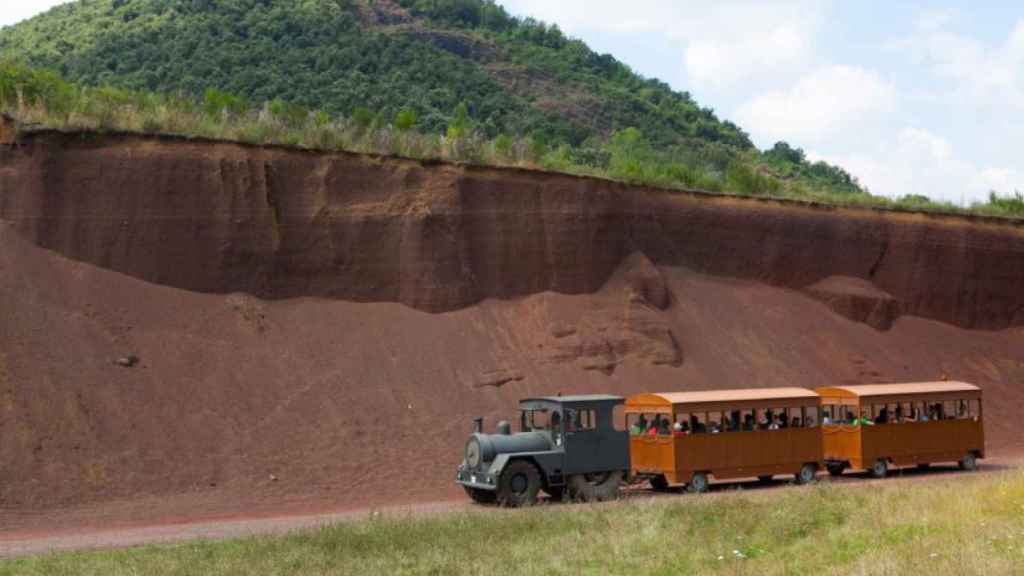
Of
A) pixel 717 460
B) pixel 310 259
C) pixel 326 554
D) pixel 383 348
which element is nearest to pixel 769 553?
pixel 326 554

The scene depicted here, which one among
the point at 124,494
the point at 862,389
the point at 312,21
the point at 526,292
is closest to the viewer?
the point at 124,494

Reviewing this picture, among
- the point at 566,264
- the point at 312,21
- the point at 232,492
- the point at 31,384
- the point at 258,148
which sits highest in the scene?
the point at 312,21

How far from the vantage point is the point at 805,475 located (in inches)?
984

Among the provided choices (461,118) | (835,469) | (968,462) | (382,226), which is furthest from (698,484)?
(461,118)

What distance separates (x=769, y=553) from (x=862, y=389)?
493 inches

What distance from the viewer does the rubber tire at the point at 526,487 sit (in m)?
20.9

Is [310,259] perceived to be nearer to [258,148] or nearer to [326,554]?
[258,148]

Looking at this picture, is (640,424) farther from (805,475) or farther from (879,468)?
(879,468)

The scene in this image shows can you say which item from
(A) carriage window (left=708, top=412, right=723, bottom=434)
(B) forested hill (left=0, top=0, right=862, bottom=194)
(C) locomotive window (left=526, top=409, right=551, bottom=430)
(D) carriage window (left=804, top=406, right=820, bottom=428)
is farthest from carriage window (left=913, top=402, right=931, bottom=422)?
(B) forested hill (left=0, top=0, right=862, bottom=194)

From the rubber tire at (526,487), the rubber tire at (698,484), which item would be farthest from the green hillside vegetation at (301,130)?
the rubber tire at (526,487)

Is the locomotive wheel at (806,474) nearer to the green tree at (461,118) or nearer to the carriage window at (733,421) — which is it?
the carriage window at (733,421)

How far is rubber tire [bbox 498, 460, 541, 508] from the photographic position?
20938 mm

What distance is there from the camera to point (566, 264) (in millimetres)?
33375

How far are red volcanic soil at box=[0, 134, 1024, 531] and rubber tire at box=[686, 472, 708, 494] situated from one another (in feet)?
16.9
